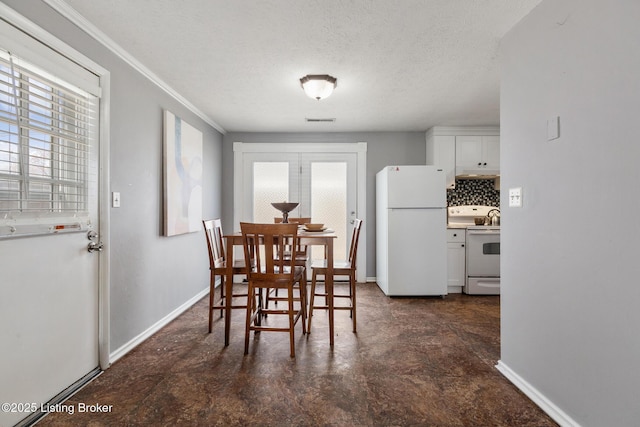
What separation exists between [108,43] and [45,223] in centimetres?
130

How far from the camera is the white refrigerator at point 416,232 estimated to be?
12.5 feet

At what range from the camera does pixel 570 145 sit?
1.50 m

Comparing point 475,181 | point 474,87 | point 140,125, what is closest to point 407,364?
point 474,87

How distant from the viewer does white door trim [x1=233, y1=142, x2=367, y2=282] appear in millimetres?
4574

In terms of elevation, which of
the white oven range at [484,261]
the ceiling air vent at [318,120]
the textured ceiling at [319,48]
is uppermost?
the ceiling air vent at [318,120]

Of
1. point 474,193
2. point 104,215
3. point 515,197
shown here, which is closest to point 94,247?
point 104,215

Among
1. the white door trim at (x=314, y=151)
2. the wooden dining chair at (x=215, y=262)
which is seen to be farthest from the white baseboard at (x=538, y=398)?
the white door trim at (x=314, y=151)

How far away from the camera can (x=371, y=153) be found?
461 cm

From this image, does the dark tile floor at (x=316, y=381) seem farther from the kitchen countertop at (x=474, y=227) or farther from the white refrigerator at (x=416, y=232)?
the kitchen countertop at (x=474, y=227)

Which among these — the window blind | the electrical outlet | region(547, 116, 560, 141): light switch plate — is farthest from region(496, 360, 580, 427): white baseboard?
the window blind

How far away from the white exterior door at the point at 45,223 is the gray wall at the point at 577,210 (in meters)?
2.68

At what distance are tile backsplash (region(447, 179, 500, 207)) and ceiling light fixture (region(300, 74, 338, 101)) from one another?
2702mm

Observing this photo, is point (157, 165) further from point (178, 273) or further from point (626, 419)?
point (626, 419)

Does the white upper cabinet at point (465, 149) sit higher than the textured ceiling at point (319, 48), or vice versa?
the textured ceiling at point (319, 48)
